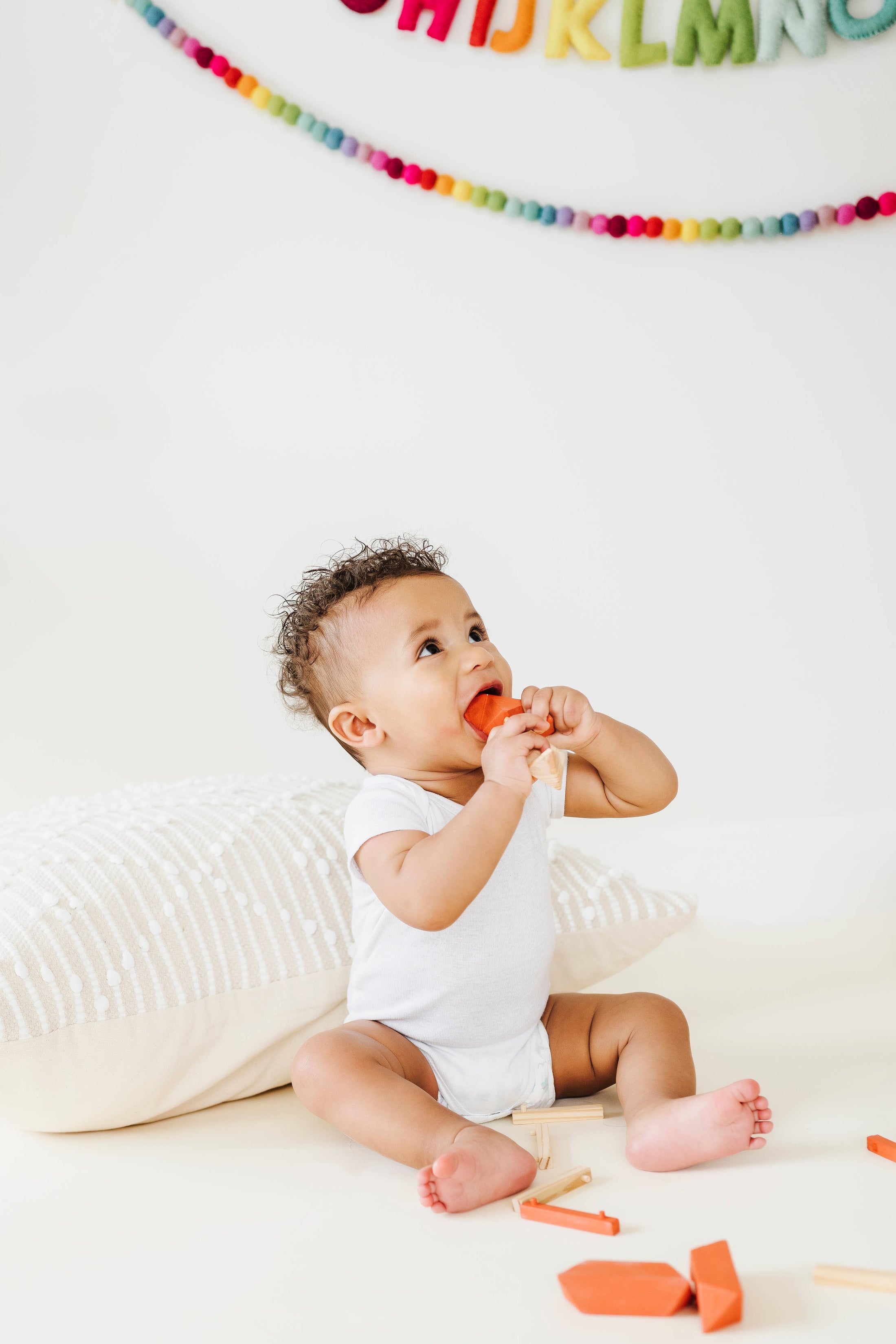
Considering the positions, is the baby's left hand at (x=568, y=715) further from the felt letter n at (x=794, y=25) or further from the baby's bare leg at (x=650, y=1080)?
the felt letter n at (x=794, y=25)

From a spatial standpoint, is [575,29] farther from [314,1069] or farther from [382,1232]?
[382,1232]

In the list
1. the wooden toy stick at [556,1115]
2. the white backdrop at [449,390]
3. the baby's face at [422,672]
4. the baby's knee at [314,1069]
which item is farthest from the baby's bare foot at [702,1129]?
the white backdrop at [449,390]

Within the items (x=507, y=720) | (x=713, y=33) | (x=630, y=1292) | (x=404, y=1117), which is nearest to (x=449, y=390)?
(x=713, y=33)

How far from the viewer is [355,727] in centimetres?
94

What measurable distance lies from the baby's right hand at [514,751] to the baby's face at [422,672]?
66 mm

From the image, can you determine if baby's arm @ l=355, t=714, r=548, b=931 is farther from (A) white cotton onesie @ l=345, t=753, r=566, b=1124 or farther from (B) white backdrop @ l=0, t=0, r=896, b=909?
(B) white backdrop @ l=0, t=0, r=896, b=909

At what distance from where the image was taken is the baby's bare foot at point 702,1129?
69cm

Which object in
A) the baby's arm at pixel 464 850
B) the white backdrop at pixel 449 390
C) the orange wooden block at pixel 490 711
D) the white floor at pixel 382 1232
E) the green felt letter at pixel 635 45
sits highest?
the green felt letter at pixel 635 45

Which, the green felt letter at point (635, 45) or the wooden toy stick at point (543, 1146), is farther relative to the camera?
the green felt letter at point (635, 45)

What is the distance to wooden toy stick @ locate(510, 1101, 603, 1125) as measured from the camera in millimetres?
830

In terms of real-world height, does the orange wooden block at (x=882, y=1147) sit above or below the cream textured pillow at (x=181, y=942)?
below

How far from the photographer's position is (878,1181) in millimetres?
677

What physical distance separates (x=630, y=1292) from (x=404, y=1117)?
23cm

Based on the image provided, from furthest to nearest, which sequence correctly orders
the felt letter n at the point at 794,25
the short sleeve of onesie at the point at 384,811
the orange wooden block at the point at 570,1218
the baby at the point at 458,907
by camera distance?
1. the felt letter n at the point at 794,25
2. the short sleeve of onesie at the point at 384,811
3. the baby at the point at 458,907
4. the orange wooden block at the point at 570,1218
